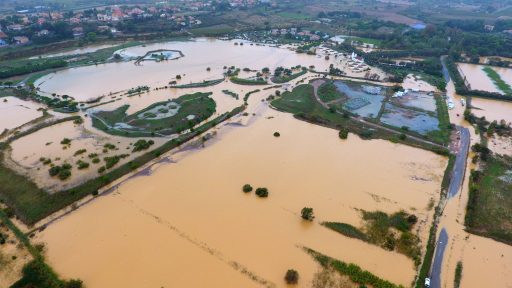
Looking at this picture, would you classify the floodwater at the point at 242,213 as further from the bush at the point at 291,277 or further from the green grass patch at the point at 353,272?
the green grass patch at the point at 353,272

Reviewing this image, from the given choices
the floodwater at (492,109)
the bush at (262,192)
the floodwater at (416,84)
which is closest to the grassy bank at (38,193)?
the bush at (262,192)

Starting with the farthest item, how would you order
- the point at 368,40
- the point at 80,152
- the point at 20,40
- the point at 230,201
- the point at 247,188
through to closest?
the point at 368,40 < the point at 20,40 < the point at 80,152 < the point at 247,188 < the point at 230,201

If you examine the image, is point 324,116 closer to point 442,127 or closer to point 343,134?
point 343,134

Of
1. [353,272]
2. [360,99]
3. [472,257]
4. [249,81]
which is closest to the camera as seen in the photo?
[353,272]

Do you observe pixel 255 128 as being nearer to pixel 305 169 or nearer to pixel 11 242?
pixel 305 169

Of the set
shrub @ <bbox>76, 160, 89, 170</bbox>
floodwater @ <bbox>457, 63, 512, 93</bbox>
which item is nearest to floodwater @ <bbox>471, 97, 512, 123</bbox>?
floodwater @ <bbox>457, 63, 512, 93</bbox>

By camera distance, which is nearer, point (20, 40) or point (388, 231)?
point (388, 231)

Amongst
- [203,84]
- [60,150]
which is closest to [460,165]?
[203,84]
